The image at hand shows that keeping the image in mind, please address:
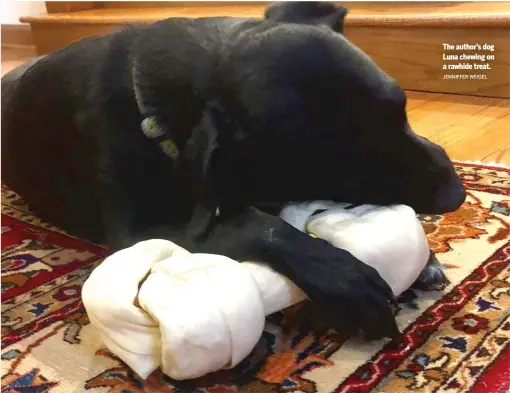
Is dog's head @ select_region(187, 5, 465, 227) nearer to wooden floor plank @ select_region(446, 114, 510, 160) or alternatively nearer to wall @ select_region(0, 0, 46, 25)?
wooden floor plank @ select_region(446, 114, 510, 160)

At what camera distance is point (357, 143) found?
3.42 ft

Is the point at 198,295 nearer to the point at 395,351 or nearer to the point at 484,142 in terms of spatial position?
the point at 395,351

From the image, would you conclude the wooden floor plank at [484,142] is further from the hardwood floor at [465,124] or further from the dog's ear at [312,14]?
the dog's ear at [312,14]

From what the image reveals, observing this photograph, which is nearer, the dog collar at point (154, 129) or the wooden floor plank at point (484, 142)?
the dog collar at point (154, 129)

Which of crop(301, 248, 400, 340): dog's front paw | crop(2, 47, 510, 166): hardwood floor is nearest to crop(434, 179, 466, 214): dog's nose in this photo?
crop(301, 248, 400, 340): dog's front paw

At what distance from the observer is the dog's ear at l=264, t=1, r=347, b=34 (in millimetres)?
1178

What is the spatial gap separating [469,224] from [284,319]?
52 cm

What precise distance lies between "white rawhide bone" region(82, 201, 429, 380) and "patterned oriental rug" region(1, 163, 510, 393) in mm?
68

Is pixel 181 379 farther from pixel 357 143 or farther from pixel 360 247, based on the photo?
pixel 357 143

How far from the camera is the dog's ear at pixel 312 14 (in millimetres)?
1178

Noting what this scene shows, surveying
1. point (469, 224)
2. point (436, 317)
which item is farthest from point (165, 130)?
point (469, 224)

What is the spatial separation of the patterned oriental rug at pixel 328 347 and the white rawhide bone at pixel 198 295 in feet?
0.22
